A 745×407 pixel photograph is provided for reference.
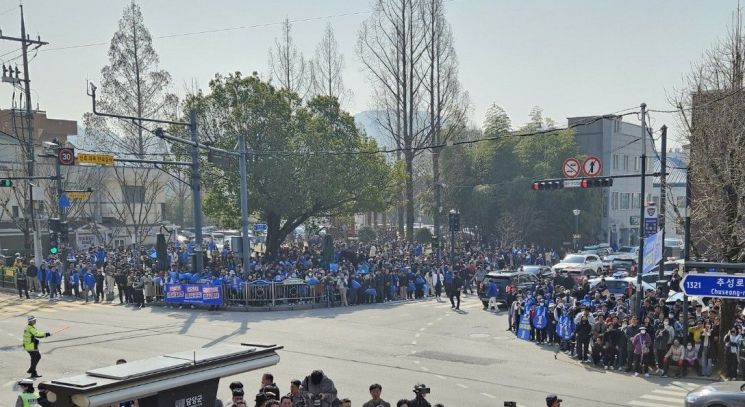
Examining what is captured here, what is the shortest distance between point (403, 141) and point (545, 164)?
39.8 feet

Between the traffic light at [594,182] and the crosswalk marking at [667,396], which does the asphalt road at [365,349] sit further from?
the traffic light at [594,182]

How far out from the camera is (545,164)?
5650 cm

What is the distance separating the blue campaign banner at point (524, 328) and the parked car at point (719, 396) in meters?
10.0

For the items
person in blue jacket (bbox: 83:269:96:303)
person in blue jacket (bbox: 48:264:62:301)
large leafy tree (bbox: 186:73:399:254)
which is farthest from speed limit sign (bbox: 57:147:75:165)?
large leafy tree (bbox: 186:73:399:254)

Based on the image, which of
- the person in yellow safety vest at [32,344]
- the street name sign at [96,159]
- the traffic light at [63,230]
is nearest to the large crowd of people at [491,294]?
the traffic light at [63,230]

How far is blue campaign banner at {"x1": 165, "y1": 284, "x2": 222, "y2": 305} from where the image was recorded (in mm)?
28547

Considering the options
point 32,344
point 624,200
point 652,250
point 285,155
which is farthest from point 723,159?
point 624,200

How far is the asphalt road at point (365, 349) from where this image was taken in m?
15.6

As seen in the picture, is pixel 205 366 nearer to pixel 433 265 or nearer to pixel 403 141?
pixel 433 265

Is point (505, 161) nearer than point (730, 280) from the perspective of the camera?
No

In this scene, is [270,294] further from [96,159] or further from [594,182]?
[594,182]

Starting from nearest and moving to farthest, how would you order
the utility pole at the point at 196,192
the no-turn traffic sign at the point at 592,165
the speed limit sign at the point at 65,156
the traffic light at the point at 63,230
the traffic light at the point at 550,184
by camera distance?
the speed limit sign at the point at 65,156 < the traffic light at the point at 550,184 < the utility pole at the point at 196,192 < the traffic light at the point at 63,230 < the no-turn traffic sign at the point at 592,165

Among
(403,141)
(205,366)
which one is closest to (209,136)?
(403,141)

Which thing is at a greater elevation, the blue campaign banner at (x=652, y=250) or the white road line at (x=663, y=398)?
the blue campaign banner at (x=652, y=250)
